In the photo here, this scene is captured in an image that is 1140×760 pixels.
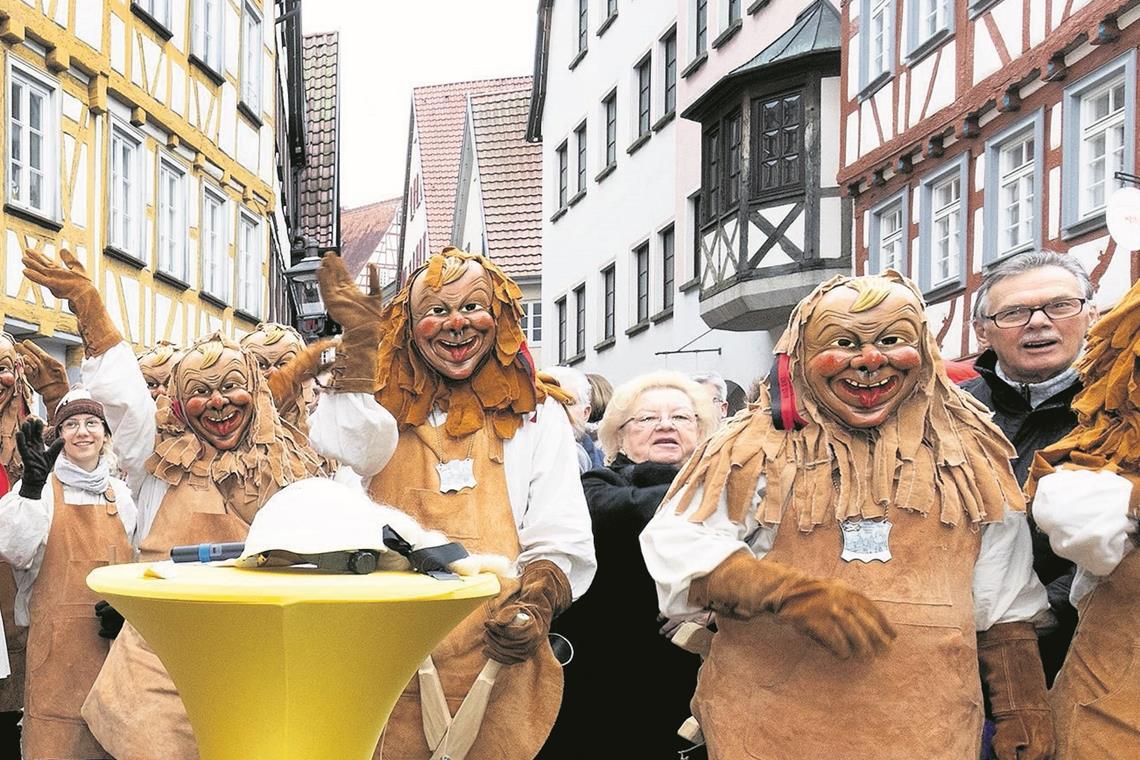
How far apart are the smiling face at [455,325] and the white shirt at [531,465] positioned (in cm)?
16

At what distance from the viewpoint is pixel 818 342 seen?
A: 3.88m

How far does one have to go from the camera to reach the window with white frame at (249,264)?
20.6 metres

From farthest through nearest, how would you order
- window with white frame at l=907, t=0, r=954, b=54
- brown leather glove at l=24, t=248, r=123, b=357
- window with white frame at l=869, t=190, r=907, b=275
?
window with white frame at l=869, t=190, r=907, b=275
window with white frame at l=907, t=0, r=954, b=54
brown leather glove at l=24, t=248, r=123, b=357

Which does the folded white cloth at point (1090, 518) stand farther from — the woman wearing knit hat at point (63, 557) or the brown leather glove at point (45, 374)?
the brown leather glove at point (45, 374)

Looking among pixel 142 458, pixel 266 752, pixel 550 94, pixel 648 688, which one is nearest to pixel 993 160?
pixel 648 688

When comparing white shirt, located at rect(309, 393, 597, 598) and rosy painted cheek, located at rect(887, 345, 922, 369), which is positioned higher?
rosy painted cheek, located at rect(887, 345, 922, 369)

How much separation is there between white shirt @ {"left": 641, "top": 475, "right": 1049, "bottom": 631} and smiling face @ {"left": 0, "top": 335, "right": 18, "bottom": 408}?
3.60m

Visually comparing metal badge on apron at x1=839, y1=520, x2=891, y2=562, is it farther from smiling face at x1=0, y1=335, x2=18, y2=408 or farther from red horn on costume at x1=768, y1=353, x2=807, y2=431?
smiling face at x1=0, y1=335, x2=18, y2=408

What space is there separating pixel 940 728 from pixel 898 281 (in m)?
1.09

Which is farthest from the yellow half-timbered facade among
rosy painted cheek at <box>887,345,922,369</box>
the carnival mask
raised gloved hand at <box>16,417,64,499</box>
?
rosy painted cheek at <box>887,345,922,369</box>

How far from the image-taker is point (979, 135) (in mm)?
14742

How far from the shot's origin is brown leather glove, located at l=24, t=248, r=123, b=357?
4980mm

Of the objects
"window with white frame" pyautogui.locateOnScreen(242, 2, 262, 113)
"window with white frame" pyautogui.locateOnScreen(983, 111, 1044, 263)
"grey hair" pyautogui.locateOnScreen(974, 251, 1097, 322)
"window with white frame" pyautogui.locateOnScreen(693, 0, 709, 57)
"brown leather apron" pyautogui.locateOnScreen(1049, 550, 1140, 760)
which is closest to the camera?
"brown leather apron" pyautogui.locateOnScreen(1049, 550, 1140, 760)

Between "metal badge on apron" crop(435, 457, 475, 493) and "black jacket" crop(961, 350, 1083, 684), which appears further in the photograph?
"metal badge on apron" crop(435, 457, 475, 493)
